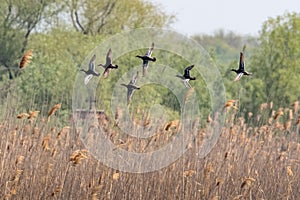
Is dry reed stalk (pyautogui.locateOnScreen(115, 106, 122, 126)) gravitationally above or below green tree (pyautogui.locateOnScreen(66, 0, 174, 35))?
below

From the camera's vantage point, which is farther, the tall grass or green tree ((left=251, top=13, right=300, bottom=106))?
green tree ((left=251, top=13, right=300, bottom=106))

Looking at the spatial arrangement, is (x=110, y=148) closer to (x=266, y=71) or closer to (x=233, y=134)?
(x=233, y=134)

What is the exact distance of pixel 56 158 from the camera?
5629mm

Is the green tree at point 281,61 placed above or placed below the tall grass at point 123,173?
above

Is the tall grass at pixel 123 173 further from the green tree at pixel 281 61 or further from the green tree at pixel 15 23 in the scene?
the green tree at pixel 15 23

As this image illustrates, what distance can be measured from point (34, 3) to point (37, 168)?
15.7m

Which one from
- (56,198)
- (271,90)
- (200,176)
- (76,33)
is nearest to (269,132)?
(200,176)

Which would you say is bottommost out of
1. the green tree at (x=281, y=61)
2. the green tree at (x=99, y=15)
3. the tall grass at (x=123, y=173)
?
the tall grass at (x=123, y=173)

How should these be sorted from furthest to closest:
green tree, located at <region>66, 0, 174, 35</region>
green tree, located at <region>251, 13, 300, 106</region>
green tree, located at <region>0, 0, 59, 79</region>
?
green tree, located at <region>66, 0, 174, 35</region>, green tree, located at <region>0, 0, 59, 79</region>, green tree, located at <region>251, 13, 300, 106</region>

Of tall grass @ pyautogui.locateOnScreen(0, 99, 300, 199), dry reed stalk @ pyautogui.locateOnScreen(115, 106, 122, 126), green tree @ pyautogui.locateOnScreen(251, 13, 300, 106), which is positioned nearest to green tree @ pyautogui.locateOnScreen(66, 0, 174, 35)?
green tree @ pyautogui.locateOnScreen(251, 13, 300, 106)

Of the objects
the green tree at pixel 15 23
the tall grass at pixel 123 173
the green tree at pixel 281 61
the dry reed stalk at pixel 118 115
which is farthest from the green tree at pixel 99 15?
the dry reed stalk at pixel 118 115

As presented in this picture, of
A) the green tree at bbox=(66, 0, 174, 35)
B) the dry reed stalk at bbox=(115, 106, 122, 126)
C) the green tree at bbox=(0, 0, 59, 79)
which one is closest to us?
the dry reed stalk at bbox=(115, 106, 122, 126)

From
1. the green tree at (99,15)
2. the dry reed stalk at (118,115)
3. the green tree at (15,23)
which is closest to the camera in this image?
the dry reed stalk at (118,115)

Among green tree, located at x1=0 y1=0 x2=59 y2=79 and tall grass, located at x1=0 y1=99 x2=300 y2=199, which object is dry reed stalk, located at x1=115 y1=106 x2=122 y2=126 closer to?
tall grass, located at x1=0 y1=99 x2=300 y2=199
